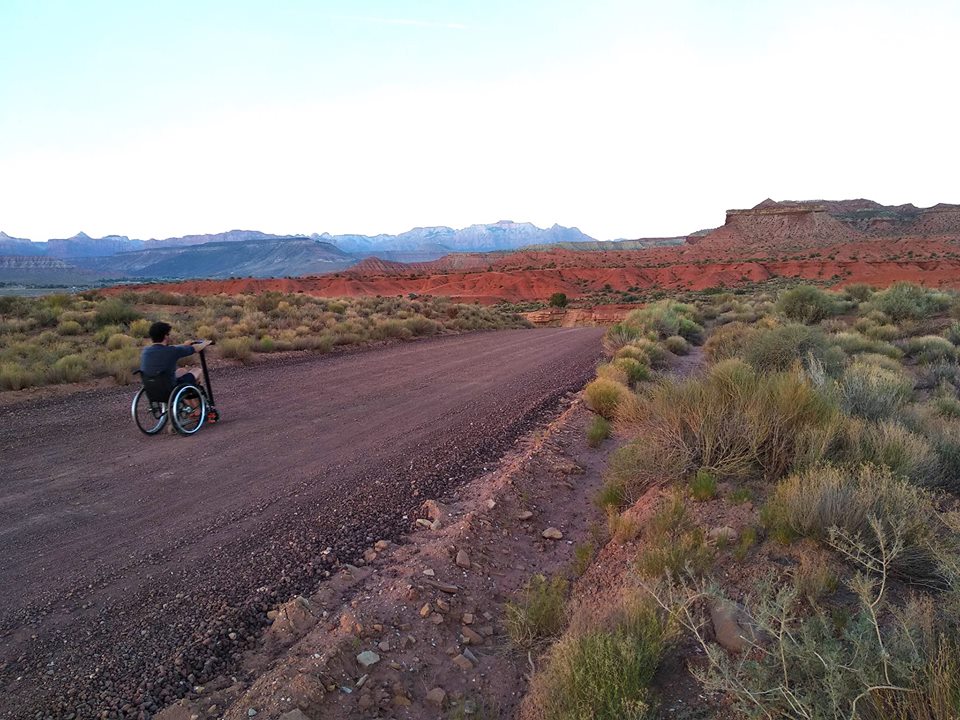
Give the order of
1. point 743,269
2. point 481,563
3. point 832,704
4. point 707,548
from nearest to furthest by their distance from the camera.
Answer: point 832,704, point 707,548, point 481,563, point 743,269

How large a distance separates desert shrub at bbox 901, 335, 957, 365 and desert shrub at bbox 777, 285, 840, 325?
6694mm

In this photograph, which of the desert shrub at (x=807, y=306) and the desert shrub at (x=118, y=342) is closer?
the desert shrub at (x=118, y=342)

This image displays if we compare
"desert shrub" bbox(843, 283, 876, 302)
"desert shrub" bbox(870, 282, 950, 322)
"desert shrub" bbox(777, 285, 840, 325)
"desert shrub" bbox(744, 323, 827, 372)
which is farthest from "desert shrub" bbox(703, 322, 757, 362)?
"desert shrub" bbox(843, 283, 876, 302)

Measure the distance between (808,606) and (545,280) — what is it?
245 ft

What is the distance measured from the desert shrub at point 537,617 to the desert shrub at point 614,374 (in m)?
7.42

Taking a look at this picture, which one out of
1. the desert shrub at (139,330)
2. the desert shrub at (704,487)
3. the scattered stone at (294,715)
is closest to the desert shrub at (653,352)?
the desert shrub at (704,487)

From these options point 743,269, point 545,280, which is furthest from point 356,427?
point 743,269

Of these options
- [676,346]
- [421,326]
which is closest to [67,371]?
[421,326]

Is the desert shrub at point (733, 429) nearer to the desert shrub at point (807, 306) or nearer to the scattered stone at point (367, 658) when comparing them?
the scattered stone at point (367, 658)

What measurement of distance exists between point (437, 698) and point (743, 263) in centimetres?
8306

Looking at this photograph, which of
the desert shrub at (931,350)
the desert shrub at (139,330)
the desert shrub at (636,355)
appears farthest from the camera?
the desert shrub at (139,330)

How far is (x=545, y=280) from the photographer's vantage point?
77125 millimetres

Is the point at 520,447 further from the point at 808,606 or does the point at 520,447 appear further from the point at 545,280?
the point at 545,280

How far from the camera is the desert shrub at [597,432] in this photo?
8859 mm
